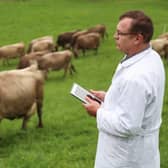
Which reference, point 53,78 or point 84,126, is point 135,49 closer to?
point 84,126

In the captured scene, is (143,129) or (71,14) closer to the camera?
(143,129)

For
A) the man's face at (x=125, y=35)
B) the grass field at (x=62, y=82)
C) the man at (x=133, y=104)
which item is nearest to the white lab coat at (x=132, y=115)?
the man at (x=133, y=104)

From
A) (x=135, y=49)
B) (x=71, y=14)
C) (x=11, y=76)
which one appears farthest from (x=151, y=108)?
(x=71, y=14)

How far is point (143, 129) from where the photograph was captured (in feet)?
15.2

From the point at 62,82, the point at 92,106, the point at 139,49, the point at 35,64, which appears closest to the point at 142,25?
A: the point at 139,49

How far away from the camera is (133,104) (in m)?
4.42

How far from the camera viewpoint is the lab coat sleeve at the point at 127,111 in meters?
4.41

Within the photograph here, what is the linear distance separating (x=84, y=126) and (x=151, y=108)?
22.1ft

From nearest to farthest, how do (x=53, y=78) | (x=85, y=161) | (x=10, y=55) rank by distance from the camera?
(x=85, y=161), (x=53, y=78), (x=10, y=55)

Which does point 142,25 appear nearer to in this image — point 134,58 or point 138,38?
point 138,38

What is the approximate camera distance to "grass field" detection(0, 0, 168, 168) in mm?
8852

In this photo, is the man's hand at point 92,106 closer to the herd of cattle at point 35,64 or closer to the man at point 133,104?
the man at point 133,104

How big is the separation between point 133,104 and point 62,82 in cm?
1734

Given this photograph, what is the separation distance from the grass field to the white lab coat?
3.42 metres
